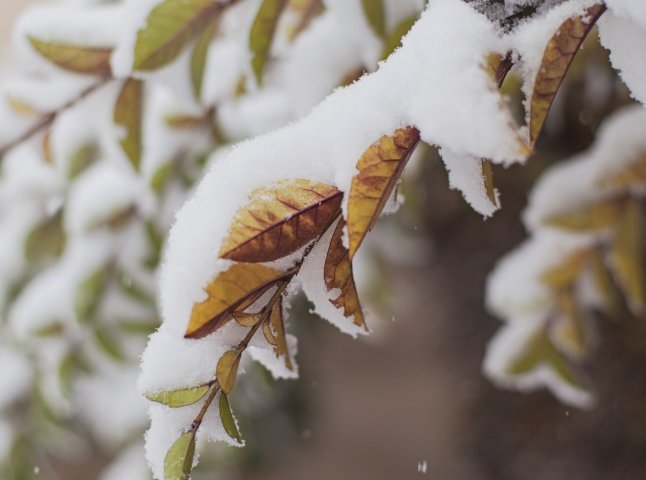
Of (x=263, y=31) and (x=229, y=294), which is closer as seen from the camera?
(x=229, y=294)

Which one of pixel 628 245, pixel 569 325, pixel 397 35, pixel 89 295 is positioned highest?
pixel 397 35

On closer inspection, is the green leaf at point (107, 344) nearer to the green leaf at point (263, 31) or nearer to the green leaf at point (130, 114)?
the green leaf at point (130, 114)

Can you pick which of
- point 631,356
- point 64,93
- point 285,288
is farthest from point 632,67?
point 631,356

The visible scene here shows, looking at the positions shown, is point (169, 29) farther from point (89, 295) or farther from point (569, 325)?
point (569, 325)

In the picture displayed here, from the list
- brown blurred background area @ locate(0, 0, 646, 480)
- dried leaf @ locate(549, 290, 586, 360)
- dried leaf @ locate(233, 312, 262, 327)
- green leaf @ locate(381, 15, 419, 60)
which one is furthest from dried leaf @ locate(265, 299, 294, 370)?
brown blurred background area @ locate(0, 0, 646, 480)

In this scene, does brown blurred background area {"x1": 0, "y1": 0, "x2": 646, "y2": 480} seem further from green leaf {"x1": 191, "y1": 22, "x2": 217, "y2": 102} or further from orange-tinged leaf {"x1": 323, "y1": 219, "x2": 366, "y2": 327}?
orange-tinged leaf {"x1": 323, "y1": 219, "x2": 366, "y2": 327}

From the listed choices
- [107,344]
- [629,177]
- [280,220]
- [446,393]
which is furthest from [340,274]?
[446,393]

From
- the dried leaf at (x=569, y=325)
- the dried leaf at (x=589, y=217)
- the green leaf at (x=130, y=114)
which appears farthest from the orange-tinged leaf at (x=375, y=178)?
the dried leaf at (x=569, y=325)
